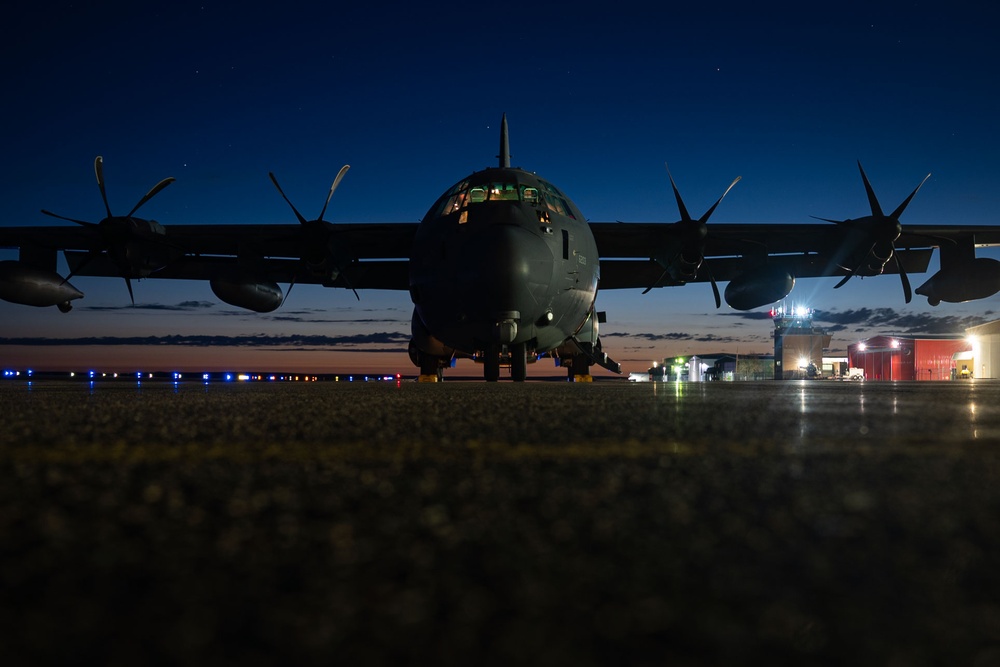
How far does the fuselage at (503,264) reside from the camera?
9172 mm

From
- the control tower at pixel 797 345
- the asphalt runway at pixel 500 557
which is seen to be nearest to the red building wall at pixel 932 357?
the control tower at pixel 797 345

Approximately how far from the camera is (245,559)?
2.40 ft

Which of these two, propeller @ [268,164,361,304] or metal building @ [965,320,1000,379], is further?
metal building @ [965,320,1000,379]

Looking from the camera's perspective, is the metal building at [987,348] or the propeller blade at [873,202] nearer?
the propeller blade at [873,202]

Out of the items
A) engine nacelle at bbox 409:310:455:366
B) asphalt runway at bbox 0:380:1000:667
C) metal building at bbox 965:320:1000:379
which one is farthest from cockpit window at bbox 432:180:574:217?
metal building at bbox 965:320:1000:379

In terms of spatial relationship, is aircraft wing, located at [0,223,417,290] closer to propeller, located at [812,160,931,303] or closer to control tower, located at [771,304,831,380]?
propeller, located at [812,160,931,303]

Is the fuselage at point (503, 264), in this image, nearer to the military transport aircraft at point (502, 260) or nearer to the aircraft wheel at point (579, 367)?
the military transport aircraft at point (502, 260)

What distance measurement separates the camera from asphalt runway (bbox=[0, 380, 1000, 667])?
54 cm

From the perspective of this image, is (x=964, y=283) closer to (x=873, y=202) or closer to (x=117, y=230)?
(x=873, y=202)

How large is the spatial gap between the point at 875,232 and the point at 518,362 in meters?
8.74

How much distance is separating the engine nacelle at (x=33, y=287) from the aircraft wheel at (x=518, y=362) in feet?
32.5

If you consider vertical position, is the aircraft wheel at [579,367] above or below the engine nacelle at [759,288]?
below

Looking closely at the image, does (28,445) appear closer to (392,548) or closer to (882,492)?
(392,548)

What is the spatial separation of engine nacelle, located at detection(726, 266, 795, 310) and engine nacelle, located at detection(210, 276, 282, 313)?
33.3ft
